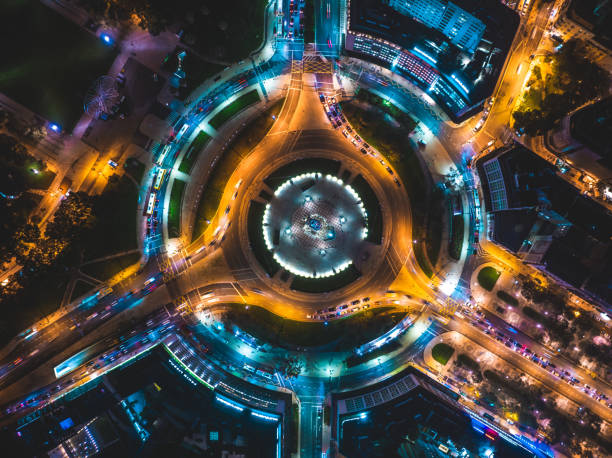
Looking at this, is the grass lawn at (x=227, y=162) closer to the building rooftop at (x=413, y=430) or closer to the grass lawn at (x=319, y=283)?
the grass lawn at (x=319, y=283)

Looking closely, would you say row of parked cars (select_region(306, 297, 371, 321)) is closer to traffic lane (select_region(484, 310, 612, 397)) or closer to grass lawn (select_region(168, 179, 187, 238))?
traffic lane (select_region(484, 310, 612, 397))

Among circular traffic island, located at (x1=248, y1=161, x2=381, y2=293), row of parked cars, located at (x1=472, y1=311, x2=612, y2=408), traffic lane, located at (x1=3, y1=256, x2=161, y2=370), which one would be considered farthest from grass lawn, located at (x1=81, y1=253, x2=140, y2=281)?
row of parked cars, located at (x1=472, y1=311, x2=612, y2=408)

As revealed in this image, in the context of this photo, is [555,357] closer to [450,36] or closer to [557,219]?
[557,219]

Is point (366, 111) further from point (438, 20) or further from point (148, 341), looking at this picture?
point (148, 341)

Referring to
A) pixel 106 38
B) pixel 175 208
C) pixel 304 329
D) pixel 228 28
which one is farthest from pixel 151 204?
pixel 304 329

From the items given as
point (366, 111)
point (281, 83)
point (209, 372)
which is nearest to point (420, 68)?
point (366, 111)

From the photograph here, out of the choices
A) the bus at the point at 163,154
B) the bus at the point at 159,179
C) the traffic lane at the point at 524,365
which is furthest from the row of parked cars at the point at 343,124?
the traffic lane at the point at 524,365
